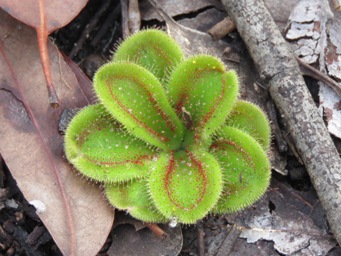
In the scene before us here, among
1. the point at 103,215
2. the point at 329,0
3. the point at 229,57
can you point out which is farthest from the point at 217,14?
the point at 103,215

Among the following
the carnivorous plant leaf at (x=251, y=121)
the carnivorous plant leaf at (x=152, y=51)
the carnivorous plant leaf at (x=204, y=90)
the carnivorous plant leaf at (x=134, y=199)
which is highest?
the carnivorous plant leaf at (x=152, y=51)

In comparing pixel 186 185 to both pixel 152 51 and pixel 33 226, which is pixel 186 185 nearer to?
pixel 152 51

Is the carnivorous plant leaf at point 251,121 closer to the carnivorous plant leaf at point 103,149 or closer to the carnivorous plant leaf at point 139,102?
the carnivorous plant leaf at point 139,102

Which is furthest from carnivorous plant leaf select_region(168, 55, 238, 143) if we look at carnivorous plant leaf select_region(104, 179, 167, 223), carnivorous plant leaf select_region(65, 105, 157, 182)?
carnivorous plant leaf select_region(104, 179, 167, 223)

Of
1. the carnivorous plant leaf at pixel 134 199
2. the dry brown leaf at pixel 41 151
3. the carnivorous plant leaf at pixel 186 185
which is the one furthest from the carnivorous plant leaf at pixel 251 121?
the dry brown leaf at pixel 41 151

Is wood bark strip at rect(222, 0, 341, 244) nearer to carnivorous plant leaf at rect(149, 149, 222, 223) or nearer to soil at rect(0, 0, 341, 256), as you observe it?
soil at rect(0, 0, 341, 256)

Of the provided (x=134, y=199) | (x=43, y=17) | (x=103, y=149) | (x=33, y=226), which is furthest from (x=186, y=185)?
(x=43, y=17)
